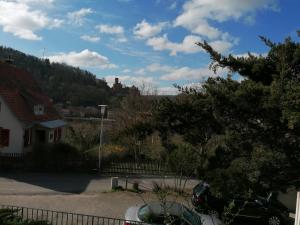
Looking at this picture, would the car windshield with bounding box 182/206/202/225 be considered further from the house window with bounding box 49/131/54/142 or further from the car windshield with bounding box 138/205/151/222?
the house window with bounding box 49/131/54/142

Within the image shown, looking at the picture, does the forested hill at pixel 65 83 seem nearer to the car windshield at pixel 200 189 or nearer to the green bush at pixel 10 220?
the car windshield at pixel 200 189

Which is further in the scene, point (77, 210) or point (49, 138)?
point (49, 138)

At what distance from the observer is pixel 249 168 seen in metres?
14.4

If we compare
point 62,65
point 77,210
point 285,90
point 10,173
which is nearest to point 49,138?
point 10,173

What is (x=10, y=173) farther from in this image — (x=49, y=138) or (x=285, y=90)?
(x=285, y=90)

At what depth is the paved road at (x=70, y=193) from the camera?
18.3 metres

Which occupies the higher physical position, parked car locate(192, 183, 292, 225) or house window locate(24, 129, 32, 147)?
house window locate(24, 129, 32, 147)

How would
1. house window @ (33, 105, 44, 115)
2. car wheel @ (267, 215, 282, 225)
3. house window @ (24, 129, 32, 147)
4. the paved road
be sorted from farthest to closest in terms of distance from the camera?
house window @ (33, 105, 44, 115) → house window @ (24, 129, 32, 147) → the paved road → car wheel @ (267, 215, 282, 225)

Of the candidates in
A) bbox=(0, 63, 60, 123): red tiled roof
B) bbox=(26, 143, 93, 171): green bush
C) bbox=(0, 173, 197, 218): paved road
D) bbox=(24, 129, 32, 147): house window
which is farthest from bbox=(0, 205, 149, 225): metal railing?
bbox=(24, 129, 32, 147): house window

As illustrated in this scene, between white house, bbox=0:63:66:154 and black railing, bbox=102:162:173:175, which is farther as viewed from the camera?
white house, bbox=0:63:66:154

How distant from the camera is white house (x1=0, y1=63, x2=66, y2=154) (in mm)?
30109

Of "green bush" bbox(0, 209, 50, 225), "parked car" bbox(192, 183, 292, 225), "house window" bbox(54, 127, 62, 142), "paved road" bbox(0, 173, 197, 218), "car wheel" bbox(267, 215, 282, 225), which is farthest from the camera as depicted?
"house window" bbox(54, 127, 62, 142)

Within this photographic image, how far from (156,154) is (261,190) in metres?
13.5

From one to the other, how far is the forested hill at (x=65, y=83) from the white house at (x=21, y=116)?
39.2 m
